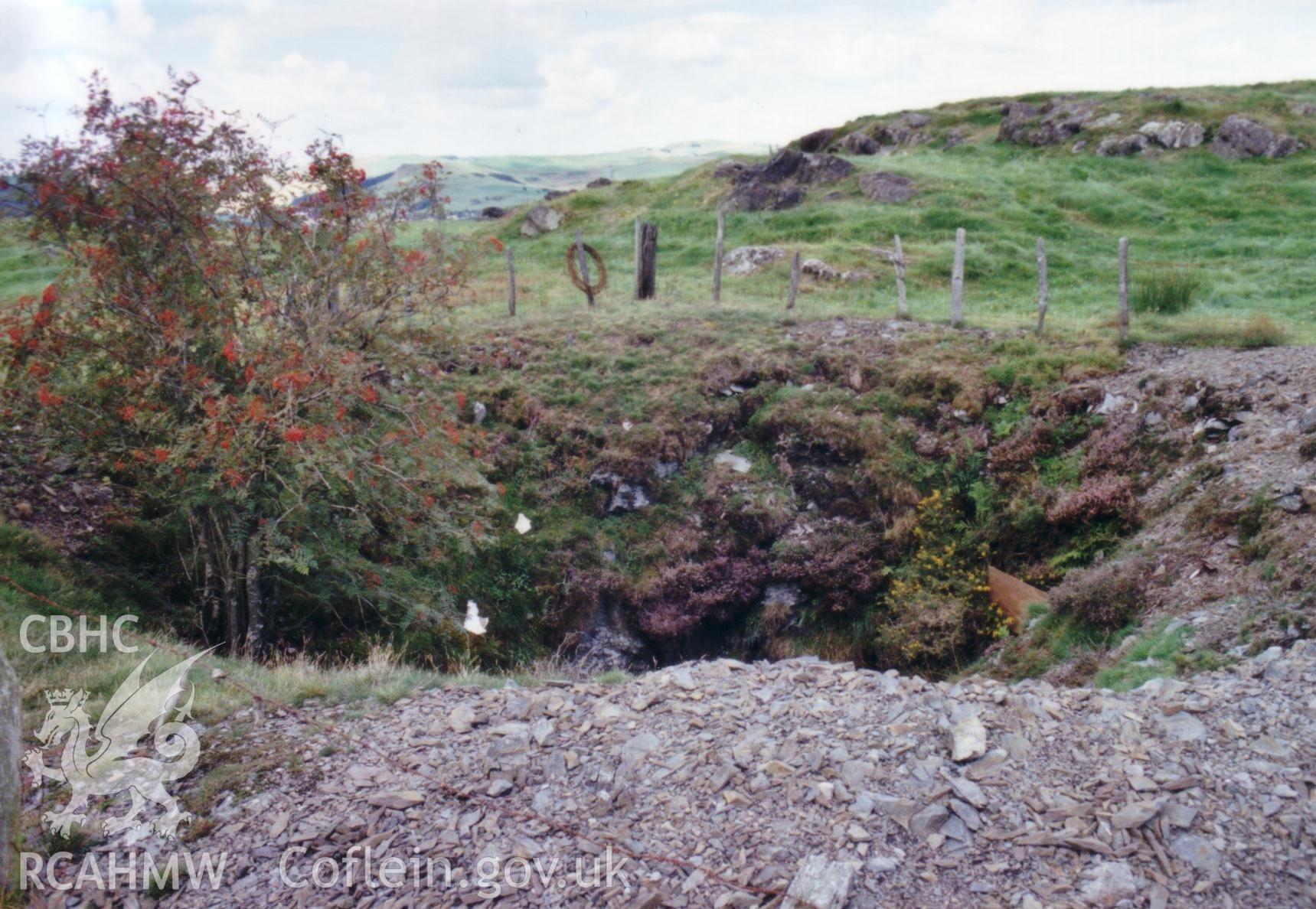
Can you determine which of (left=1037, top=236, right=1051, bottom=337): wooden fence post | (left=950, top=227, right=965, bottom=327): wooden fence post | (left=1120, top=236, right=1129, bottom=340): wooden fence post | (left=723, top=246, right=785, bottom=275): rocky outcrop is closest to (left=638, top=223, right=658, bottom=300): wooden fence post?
(left=723, top=246, right=785, bottom=275): rocky outcrop

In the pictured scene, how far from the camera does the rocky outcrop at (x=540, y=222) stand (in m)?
30.7

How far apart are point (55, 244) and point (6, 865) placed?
635 centimetres

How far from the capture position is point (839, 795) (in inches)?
198

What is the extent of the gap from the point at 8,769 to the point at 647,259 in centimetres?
1655

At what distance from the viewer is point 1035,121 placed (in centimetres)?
3412

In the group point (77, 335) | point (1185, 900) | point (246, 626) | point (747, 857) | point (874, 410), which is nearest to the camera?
point (1185, 900)

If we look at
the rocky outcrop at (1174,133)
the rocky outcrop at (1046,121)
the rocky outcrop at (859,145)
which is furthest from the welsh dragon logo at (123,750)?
the rocky outcrop at (859,145)

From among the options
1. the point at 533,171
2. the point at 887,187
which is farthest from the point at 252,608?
the point at 533,171

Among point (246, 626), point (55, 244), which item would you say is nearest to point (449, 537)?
point (246, 626)

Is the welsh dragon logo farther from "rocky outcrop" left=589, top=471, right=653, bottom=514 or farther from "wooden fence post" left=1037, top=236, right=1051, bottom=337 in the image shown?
"wooden fence post" left=1037, top=236, right=1051, bottom=337

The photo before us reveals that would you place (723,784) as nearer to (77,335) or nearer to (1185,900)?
(1185,900)

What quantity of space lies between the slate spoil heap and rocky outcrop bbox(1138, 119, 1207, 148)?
30338 mm

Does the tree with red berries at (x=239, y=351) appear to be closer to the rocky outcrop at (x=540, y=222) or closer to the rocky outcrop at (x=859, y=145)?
the rocky outcrop at (x=540, y=222)

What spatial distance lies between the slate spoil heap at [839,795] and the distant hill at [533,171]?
119 ft
